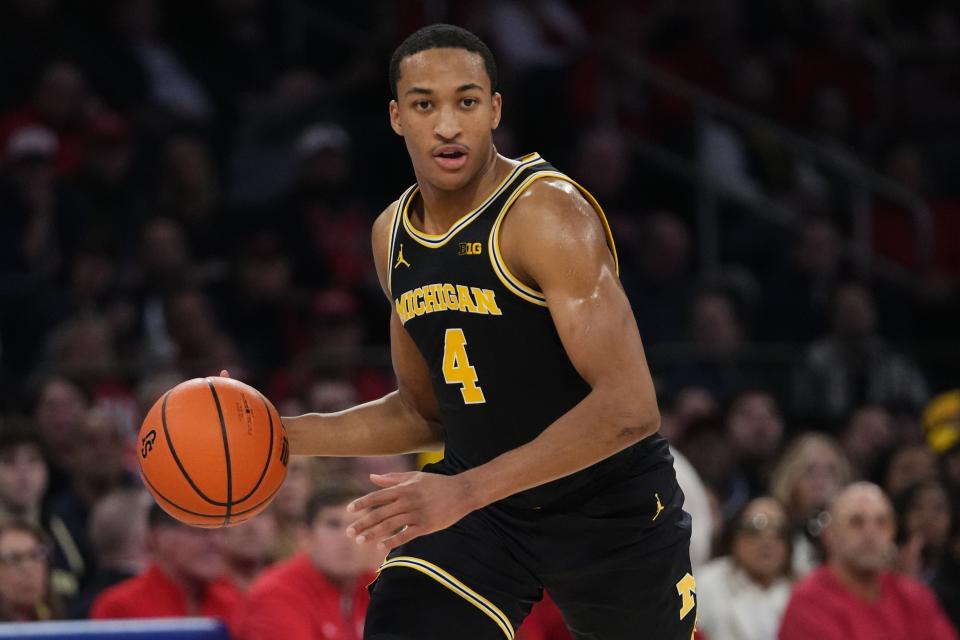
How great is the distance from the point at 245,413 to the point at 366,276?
6004 mm

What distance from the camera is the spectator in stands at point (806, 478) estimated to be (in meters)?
8.57

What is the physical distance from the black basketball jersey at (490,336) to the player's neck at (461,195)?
43mm

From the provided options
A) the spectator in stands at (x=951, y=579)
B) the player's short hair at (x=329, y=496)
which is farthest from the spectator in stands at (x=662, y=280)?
the player's short hair at (x=329, y=496)

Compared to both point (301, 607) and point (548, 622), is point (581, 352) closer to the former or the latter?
point (301, 607)

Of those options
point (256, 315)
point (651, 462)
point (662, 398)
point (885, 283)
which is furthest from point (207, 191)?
point (651, 462)

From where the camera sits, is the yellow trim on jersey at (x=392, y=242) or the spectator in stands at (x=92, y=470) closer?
the yellow trim on jersey at (x=392, y=242)

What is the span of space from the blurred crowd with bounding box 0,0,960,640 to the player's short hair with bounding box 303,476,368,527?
2 centimetres

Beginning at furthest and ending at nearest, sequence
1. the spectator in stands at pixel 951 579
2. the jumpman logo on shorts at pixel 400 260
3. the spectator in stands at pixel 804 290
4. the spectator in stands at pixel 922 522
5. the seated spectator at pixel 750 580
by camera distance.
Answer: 1. the spectator in stands at pixel 804 290
2. the spectator in stands at pixel 922 522
3. the spectator in stands at pixel 951 579
4. the seated spectator at pixel 750 580
5. the jumpman logo on shorts at pixel 400 260

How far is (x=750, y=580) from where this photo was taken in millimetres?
7559

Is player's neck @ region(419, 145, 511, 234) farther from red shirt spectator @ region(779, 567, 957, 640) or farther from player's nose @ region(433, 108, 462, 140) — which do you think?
red shirt spectator @ region(779, 567, 957, 640)

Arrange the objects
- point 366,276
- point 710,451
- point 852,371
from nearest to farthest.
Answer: point 710,451
point 366,276
point 852,371

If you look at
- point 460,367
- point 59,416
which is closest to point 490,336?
point 460,367

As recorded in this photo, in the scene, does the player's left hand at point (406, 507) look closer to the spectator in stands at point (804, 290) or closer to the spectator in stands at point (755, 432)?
the spectator in stands at point (755, 432)

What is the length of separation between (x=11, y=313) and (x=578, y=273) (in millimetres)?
5806
